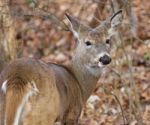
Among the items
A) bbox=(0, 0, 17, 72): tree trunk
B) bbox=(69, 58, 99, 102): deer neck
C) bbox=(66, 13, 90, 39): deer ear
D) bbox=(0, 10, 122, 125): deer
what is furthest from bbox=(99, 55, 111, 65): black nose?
bbox=(0, 0, 17, 72): tree trunk

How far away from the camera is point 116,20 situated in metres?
8.80

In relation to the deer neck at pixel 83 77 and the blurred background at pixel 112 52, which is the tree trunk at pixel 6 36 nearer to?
the blurred background at pixel 112 52

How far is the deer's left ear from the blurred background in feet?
0.52

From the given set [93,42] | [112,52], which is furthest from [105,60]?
[112,52]

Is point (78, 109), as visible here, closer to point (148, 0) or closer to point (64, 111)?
point (64, 111)

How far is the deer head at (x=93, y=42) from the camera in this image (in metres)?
8.48

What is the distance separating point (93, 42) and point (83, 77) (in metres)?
0.45

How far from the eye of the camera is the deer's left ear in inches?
342

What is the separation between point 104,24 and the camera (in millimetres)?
8781

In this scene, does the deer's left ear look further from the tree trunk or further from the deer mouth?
the tree trunk

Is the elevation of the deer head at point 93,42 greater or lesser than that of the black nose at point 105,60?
greater

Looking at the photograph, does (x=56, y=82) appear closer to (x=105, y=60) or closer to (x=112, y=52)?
(x=105, y=60)

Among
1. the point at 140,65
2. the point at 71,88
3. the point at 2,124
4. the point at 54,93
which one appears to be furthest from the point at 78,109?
the point at 140,65

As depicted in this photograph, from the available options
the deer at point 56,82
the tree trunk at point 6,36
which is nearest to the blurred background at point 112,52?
the tree trunk at point 6,36
